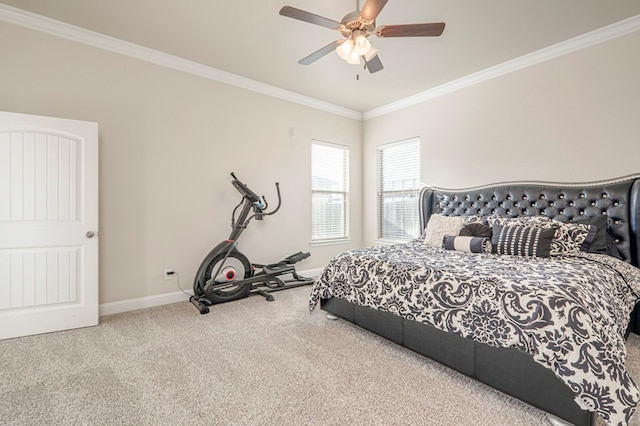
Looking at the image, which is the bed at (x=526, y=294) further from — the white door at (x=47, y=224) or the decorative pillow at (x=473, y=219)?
the white door at (x=47, y=224)

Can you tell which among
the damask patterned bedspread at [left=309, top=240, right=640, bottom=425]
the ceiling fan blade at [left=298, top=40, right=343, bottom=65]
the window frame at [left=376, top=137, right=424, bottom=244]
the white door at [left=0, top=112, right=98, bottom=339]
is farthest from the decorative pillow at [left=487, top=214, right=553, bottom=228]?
the white door at [left=0, top=112, right=98, bottom=339]

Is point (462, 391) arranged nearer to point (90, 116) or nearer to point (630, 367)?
point (630, 367)

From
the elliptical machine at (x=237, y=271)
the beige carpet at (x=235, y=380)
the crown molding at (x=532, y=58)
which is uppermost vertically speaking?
the crown molding at (x=532, y=58)

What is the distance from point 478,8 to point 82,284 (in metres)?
4.55

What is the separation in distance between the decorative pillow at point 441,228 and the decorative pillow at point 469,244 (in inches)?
11.6

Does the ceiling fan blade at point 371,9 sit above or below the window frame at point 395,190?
above

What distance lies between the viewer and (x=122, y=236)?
3363 millimetres

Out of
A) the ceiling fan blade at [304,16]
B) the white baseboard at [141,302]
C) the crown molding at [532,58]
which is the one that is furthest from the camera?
the white baseboard at [141,302]

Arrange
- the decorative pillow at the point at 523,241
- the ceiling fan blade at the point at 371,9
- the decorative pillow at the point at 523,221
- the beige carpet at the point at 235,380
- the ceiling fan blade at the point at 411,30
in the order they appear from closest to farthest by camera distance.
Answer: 1. the beige carpet at the point at 235,380
2. the ceiling fan blade at the point at 371,9
3. the ceiling fan blade at the point at 411,30
4. the decorative pillow at the point at 523,241
5. the decorative pillow at the point at 523,221

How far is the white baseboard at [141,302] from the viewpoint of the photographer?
3.27m

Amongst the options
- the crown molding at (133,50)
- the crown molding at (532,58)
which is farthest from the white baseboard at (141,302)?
the crown molding at (532,58)

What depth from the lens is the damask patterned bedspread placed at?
4.82ft

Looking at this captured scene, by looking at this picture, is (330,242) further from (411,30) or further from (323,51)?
(411,30)

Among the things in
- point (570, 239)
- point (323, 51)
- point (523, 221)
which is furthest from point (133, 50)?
point (570, 239)
